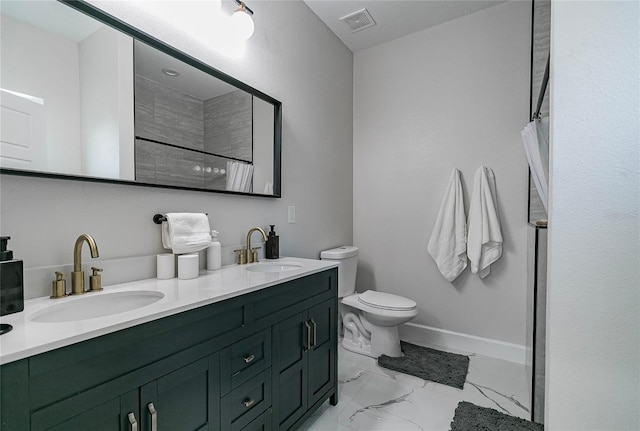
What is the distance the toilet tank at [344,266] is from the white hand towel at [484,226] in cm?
92

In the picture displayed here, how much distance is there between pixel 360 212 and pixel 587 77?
86.7 inches

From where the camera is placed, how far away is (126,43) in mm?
1142

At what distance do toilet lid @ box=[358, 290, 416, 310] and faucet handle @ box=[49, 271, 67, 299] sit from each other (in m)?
1.78

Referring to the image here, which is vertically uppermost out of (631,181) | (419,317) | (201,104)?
A: (201,104)

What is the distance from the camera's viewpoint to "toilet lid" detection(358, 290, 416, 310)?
2.08 meters

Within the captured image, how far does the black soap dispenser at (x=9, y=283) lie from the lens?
757 mm

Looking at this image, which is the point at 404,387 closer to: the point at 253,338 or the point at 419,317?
the point at 419,317

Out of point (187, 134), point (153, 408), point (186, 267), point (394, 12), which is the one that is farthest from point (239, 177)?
point (394, 12)

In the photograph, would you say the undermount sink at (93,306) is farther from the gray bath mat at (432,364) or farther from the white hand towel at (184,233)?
the gray bath mat at (432,364)

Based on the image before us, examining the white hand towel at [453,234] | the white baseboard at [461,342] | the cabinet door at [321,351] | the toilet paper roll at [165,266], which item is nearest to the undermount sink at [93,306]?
the toilet paper roll at [165,266]

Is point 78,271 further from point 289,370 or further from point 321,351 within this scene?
point 321,351

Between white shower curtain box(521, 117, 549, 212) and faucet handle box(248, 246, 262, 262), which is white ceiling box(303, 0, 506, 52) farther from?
faucet handle box(248, 246, 262, 262)

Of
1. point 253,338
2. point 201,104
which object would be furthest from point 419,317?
point 201,104

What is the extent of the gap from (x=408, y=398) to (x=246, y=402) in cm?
114
